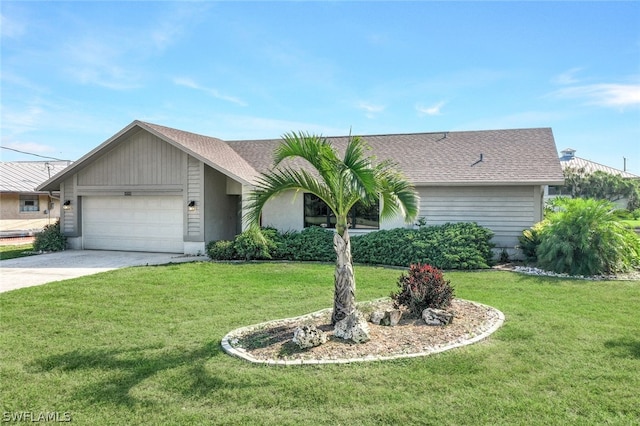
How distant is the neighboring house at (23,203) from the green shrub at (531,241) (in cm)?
2199

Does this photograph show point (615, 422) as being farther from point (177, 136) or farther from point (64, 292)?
point (177, 136)

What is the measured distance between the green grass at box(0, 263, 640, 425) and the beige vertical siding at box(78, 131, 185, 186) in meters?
7.61

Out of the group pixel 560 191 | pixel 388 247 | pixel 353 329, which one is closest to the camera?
pixel 353 329

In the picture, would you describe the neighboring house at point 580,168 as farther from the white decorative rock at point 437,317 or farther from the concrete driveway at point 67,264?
the white decorative rock at point 437,317

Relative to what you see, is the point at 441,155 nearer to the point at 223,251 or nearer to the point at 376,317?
the point at 223,251

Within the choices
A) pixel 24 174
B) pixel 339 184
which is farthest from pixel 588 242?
pixel 24 174

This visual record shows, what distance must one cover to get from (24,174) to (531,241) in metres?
29.3

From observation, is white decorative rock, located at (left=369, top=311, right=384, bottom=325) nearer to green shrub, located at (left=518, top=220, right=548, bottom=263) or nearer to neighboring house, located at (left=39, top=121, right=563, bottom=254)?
neighboring house, located at (left=39, top=121, right=563, bottom=254)

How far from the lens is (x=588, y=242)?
1092cm

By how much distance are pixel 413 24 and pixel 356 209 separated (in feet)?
21.0

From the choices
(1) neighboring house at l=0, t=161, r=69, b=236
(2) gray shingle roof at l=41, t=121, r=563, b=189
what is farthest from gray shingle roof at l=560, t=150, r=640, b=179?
(1) neighboring house at l=0, t=161, r=69, b=236

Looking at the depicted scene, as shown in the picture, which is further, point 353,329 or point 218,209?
point 218,209

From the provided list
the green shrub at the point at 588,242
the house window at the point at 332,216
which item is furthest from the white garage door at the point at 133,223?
the green shrub at the point at 588,242

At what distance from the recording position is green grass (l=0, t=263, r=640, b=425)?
3.80 meters
